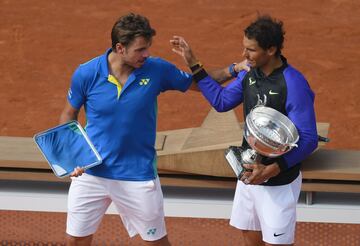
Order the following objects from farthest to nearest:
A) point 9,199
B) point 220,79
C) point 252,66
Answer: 1. point 9,199
2. point 220,79
3. point 252,66

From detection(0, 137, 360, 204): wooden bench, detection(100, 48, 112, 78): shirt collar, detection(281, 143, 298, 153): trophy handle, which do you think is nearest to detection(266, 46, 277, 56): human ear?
detection(281, 143, 298, 153): trophy handle

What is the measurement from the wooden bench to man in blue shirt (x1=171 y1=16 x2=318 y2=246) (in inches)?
53.4

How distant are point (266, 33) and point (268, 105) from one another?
1.28ft

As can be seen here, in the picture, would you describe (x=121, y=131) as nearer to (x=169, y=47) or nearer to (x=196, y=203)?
(x=196, y=203)

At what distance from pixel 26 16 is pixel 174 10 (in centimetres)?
202

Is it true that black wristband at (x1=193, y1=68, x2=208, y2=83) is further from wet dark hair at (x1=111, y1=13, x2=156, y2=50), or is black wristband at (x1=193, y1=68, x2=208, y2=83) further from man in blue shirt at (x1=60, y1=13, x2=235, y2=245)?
wet dark hair at (x1=111, y1=13, x2=156, y2=50)

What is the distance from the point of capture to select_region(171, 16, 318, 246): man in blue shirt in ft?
16.9

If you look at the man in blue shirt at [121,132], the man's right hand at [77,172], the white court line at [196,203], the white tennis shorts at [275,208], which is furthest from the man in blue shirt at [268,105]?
the white court line at [196,203]

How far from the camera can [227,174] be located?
6.92 meters

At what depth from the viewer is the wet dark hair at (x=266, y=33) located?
5113mm

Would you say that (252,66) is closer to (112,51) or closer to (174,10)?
(112,51)

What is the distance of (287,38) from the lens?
39.8ft

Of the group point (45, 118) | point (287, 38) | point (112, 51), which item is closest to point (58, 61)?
point (45, 118)

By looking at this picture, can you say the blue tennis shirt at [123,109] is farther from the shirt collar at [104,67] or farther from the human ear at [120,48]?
the human ear at [120,48]
